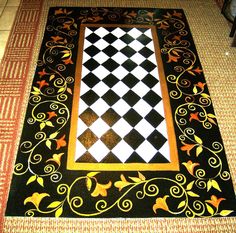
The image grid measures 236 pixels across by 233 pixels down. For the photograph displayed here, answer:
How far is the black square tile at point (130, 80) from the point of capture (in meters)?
2.66

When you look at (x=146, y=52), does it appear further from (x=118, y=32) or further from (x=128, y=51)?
(x=118, y=32)

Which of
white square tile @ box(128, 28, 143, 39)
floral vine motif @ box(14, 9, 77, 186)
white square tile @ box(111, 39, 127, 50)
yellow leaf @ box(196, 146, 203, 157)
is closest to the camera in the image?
floral vine motif @ box(14, 9, 77, 186)

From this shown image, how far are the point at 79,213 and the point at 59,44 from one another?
6.13 ft

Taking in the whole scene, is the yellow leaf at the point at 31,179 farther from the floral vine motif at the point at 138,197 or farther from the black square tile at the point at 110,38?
the black square tile at the point at 110,38

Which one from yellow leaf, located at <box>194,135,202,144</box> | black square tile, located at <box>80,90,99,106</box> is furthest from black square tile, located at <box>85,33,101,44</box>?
yellow leaf, located at <box>194,135,202,144</box>

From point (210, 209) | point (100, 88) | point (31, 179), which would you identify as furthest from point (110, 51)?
point (210, 209)

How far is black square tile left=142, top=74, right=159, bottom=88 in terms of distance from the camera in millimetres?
2658

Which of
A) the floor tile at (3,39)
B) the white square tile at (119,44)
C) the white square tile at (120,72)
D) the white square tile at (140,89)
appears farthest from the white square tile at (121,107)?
the floor tile at (3,39)

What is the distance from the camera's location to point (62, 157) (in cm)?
213

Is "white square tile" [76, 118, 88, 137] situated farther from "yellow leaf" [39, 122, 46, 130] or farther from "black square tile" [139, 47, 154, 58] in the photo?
"black square tile" [139, 47, 154, 58]

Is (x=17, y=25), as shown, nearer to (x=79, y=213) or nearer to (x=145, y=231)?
(x=79, y=213)

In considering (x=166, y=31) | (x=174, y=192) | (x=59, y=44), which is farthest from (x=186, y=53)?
(x=174, y=192)

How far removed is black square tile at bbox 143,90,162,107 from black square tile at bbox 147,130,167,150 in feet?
1.04

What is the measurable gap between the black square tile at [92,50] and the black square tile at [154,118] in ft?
3.16
